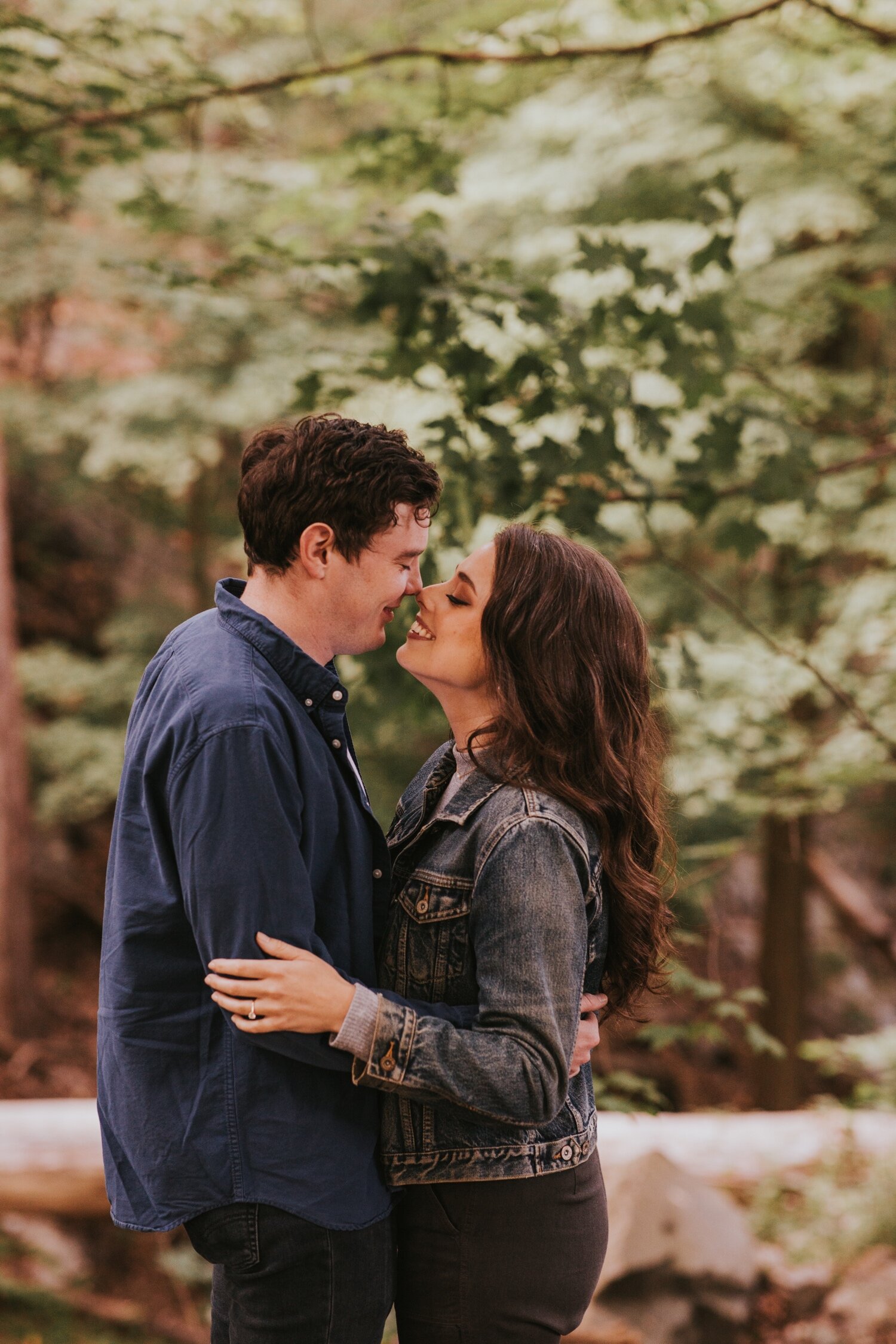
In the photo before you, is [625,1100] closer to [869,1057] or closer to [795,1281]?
A: [795,1281]

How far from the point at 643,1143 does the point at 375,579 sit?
3491mm

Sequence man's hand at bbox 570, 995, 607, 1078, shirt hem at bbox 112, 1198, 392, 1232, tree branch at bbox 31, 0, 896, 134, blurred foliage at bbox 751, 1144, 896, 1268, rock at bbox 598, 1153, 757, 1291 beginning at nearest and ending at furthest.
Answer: shirt hem at bbox 112, 1198, 392, 1232, man's hand at bbox 570, 995, 607, 1078, tree branch at bbox 31, 0, 896, 134, rock at bbox 598, 1153, 757, 1291, blurred foliage at bbox 751, 1144, 896, 1268

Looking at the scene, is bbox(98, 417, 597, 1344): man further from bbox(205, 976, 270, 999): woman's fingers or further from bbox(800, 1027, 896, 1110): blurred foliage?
bbox(800, 1027, 896, 1110): blurred foliage

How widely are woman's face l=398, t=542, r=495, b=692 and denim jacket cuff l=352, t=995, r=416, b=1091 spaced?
1.85 ft

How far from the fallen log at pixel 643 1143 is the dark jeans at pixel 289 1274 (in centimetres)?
281

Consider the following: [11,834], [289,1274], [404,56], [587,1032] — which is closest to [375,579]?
[587,1032]

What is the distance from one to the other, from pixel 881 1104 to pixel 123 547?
27.0ft

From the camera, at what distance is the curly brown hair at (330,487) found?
5.62 ft

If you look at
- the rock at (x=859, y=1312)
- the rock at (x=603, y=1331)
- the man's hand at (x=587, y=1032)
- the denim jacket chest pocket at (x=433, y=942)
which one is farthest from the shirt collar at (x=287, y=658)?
the rock at (x=859, y=1312)

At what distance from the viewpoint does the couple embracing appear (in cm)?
152

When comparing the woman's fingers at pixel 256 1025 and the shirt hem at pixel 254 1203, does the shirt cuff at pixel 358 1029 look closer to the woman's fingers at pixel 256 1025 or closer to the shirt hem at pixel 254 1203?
the woman's fingers at pixel 256 1025

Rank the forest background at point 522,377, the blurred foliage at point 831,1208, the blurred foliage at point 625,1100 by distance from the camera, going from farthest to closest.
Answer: the blurred foliage at point 831,1208 < the forest background at point 522,377 < the blurred foliage at point 625,1100

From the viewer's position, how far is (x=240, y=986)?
58.1 inches

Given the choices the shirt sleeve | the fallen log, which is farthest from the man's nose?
the fallen log
